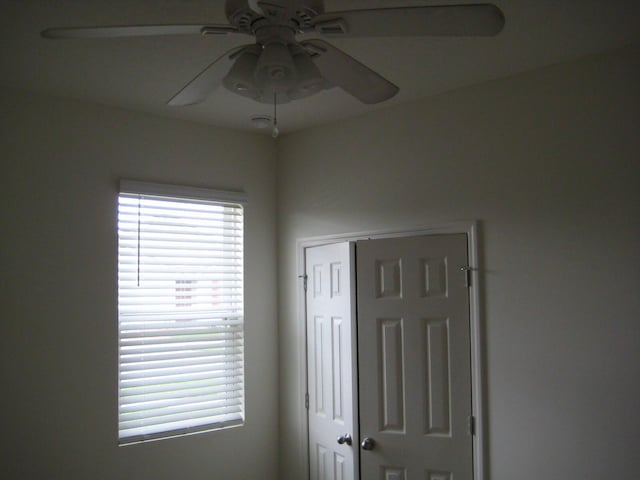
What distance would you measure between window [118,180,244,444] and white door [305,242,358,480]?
1.54 feet

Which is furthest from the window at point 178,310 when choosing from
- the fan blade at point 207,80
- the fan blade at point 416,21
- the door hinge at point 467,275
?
the fan blade at point 416,21

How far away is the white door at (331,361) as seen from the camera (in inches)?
125

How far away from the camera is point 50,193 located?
2906 millimetres

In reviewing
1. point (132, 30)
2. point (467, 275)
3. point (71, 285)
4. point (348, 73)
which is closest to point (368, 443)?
point (467, 275)

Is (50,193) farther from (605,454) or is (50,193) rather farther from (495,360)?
(605,454)

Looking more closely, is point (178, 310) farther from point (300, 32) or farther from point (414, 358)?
point (300, 32)

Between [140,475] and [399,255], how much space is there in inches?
73.7

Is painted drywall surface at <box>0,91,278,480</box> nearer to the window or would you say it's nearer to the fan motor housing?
the window

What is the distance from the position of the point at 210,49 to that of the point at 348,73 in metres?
0.92

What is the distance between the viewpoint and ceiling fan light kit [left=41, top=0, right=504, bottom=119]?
1.45 metres

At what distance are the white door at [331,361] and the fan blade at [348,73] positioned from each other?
1.48 metres

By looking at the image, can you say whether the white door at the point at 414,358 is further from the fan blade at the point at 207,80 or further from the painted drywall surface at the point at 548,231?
the fan blade at the point at 207,80

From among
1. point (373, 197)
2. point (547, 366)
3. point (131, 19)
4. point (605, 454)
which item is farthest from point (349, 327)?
point (131, 19)

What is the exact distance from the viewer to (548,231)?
257cm
